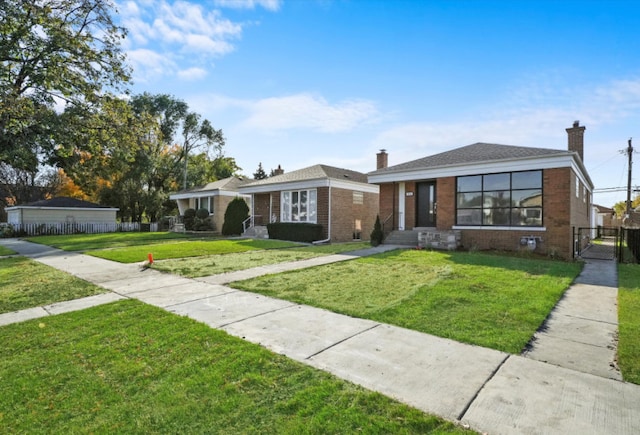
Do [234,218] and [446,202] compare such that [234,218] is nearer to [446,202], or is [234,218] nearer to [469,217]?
[446,202]

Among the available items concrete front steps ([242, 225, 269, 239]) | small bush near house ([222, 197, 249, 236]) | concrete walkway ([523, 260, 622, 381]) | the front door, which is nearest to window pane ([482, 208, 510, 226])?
the front door

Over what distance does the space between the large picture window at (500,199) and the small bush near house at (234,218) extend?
1435 centimetres

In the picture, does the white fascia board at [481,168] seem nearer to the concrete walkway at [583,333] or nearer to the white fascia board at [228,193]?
the concrete walkway at [583,333]

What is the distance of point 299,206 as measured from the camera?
20578 mm

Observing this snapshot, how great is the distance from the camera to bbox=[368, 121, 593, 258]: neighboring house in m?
11.9

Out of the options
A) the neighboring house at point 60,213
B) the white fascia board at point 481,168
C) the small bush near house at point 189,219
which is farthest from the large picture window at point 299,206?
the neighboring house at point 60,213

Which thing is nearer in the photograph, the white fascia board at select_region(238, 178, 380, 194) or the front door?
the front door

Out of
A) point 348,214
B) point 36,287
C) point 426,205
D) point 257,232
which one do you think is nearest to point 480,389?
point 36,287

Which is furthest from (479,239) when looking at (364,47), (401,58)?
(364,47)

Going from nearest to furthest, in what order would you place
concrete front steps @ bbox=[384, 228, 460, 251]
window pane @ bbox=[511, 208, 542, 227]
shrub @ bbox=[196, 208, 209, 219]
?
window pane @ bbox=[511, 208, 542, 227] → concrete front steps @ bbox=[384, 228, 460, 251] → shrub @ bbox=[196, 208, 209, 219]

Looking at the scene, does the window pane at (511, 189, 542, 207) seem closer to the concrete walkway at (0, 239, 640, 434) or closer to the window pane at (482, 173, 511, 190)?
the window pane at (482, 173, 511, 190)

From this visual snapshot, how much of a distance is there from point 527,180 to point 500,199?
3.80 feet

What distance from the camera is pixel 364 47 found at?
12594mm

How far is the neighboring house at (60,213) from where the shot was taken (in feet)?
92.4
